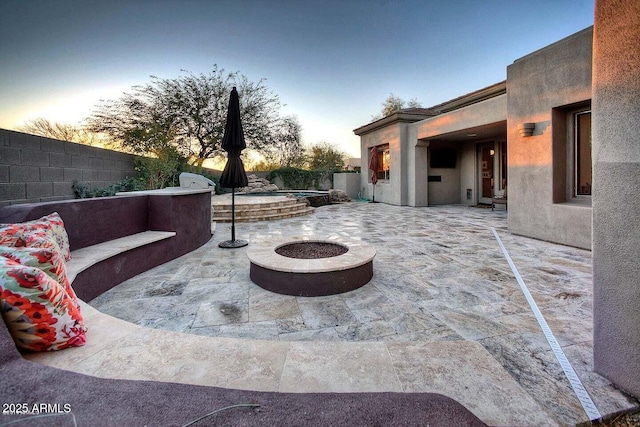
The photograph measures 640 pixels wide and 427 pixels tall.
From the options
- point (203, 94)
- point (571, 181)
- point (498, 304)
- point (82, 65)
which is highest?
point (203, 94)

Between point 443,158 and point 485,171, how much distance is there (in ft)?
5.59

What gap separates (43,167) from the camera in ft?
16.0

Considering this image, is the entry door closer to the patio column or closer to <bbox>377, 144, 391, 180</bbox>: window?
the patio column

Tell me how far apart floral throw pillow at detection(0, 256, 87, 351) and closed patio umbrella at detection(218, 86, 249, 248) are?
372 cm

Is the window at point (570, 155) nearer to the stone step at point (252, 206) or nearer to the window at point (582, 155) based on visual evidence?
the window at point (582, 155)

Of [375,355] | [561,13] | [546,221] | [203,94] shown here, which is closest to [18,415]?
[375,355]

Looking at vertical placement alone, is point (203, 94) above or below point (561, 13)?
above

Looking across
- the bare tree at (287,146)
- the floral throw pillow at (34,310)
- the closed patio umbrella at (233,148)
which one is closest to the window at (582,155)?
the closed patio umbrella at (233,148)

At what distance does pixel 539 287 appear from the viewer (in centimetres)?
321

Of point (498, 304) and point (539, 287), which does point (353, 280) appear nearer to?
point (498, 304)

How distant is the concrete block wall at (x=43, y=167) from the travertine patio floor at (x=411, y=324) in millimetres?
2619

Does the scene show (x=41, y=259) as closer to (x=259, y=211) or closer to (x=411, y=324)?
(x=411, y=324)

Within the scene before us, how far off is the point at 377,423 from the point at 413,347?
796mm

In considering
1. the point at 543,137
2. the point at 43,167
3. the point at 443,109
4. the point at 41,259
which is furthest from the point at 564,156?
the point at 43,167
